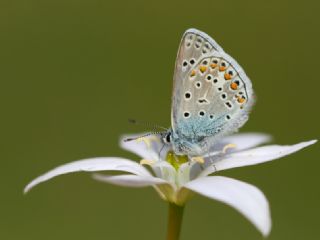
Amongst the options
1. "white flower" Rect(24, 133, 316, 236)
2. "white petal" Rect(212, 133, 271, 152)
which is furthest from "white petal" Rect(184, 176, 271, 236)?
"white petal" Rect(212, 133, 271, 152)

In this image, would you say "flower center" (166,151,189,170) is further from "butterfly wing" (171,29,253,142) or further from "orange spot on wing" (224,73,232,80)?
"orange spot on wing" (224,73,232,80)

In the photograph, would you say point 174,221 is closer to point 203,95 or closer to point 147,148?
point 203,95

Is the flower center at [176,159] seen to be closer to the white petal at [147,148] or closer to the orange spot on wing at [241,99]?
the white petal at [147,148]

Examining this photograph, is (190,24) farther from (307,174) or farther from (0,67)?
(307,174)

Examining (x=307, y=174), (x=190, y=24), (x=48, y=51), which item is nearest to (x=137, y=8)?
(x=190, y=24)

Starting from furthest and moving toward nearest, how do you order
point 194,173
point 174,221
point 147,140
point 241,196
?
point 147,140, point 194,173, point 174,221, point 241,196

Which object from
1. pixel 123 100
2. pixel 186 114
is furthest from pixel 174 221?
pixel 123 100
